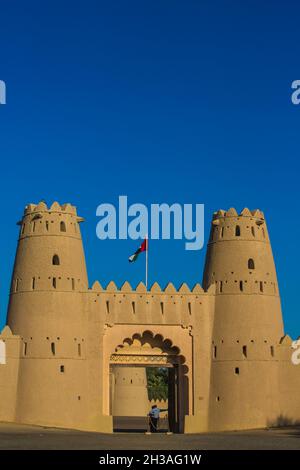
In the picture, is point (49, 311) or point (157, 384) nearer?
point (49, 311)

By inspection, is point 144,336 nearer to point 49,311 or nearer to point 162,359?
point 162,359

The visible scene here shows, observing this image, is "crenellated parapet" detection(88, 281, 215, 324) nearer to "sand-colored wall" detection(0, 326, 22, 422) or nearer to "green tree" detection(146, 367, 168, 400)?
"sand-colored wall" detection(0, 326, 22, 422)

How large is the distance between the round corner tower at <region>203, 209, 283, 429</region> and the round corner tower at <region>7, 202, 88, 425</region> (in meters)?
9.05

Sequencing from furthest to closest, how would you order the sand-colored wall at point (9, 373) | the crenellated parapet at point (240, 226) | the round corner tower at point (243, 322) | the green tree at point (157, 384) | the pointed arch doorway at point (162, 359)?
the green tree at point (157, 384), the crenellated parapet at point (240, 226), the pointed arch doorway at point (162, 359), the round corner tower at point (243, 322), the sand-colored wall at point (9, 373)


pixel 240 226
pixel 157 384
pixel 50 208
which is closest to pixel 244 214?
pixel 240 226

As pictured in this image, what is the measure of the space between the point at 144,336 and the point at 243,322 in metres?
6.65

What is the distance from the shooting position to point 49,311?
51.3 metres

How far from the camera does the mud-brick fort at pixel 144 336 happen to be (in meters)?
50.8

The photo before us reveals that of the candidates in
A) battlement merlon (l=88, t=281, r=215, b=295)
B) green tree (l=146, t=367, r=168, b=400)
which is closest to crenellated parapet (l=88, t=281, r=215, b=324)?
battlement merlon (l=88, t=281, r=215, b=295)

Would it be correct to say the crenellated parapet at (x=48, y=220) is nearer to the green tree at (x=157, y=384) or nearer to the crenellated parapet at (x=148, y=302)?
the crenellated parapet at (x=148, y=302)

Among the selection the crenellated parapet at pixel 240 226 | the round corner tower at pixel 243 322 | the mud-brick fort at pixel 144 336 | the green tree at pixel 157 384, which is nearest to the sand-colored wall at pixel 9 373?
the mud-brick fort at pixel 144 336

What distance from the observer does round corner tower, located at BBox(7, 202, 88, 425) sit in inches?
1978

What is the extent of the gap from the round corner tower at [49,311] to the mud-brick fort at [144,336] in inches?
2.6
